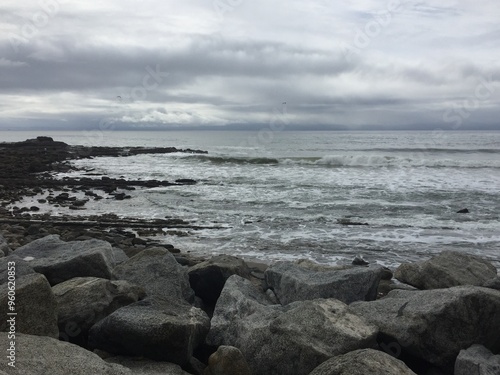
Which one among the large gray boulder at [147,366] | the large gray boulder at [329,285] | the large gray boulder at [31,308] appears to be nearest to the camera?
the large gray boulder at [147,366]

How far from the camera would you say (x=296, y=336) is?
425cm

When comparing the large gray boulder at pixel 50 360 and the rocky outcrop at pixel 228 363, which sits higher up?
the large gray boulder at pixel 50 360

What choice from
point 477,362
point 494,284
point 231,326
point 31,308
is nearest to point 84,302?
point 31,308

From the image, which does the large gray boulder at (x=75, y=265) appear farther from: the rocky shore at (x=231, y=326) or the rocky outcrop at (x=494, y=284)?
the rocky outcrop at (x=494, y=284)

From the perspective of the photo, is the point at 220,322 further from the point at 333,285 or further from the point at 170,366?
the point at 333,285

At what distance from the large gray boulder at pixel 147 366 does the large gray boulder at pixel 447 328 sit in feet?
7.31

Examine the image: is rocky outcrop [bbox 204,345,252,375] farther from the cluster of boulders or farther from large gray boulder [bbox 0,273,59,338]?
large gray boulder [bbox 0,273,59,338]

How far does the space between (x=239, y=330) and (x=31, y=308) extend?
2.10 metres

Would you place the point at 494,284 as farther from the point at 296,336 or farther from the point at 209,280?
the point at 209,280

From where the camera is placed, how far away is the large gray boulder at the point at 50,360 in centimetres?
320

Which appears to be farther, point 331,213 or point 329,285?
point 331,213

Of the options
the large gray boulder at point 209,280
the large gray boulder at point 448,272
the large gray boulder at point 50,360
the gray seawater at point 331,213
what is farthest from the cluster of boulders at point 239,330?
the gray seawater at point 331,213

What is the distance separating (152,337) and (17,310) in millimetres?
1301

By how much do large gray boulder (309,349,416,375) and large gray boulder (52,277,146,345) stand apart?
8.26 ft
